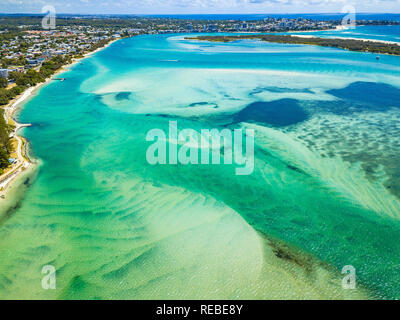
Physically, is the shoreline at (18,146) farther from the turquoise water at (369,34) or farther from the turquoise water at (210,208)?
the turquoise water at (369,34)

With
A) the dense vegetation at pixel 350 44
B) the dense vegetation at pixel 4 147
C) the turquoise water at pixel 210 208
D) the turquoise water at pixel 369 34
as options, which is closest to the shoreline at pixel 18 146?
the dense vegetation at pixel 4 147

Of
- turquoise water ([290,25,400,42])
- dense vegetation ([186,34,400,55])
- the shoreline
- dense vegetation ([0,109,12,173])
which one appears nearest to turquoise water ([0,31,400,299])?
the shoreline

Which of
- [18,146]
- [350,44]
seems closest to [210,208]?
[18,146]

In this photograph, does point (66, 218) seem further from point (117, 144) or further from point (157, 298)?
point (117, 144)

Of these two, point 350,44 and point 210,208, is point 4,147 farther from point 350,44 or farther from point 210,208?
point 350,44

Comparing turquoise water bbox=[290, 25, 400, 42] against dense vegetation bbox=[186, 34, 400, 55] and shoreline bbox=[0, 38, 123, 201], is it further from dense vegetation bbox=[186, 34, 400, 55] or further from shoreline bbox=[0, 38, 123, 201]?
shoreline bbox=[0, 38, 123, 201]
